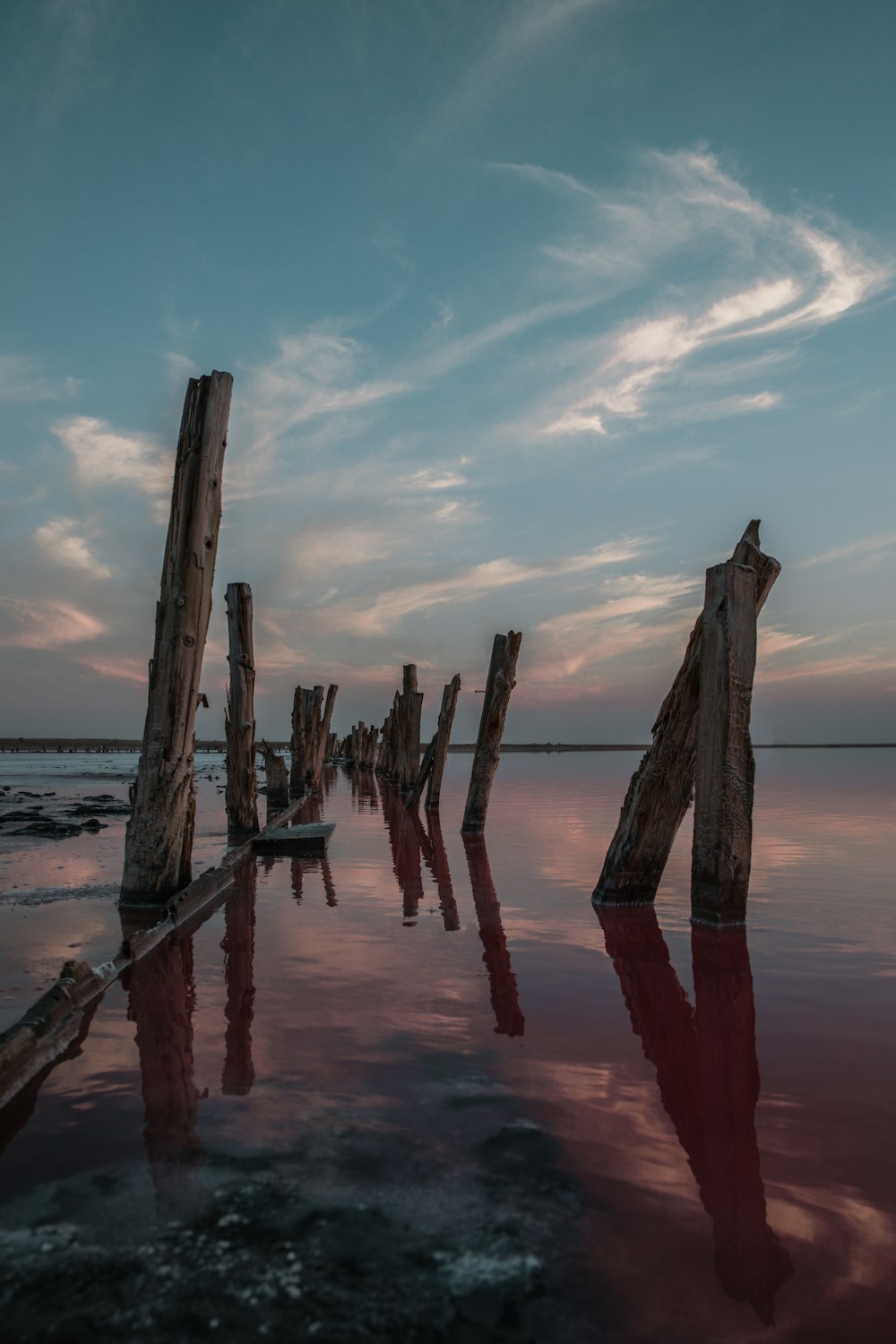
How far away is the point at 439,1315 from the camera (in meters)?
1.65

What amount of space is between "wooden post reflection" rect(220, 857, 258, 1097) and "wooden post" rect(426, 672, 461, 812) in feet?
29.4

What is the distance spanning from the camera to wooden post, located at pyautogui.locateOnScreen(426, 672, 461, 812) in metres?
16.1

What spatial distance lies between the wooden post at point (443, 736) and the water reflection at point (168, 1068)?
11183mm

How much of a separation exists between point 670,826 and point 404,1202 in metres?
4.77

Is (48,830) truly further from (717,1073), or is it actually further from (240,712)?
(717,1073)

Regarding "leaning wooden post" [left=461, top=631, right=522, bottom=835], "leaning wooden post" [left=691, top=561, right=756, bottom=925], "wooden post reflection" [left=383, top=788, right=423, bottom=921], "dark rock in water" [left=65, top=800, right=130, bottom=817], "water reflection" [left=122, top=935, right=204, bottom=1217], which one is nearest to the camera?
"water reflection" [left=122, top=935, right=204, bottom=1217]

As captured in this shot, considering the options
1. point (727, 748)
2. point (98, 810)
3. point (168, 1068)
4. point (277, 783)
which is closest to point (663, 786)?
point (727, 748)

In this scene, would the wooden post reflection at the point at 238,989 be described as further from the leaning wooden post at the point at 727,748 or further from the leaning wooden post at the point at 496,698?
the leaning wooden post at the point at 496,698

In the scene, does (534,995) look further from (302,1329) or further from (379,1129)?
(302,1329)

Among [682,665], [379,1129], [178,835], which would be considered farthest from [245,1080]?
[682,665]

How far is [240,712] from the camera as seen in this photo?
36.7 ft

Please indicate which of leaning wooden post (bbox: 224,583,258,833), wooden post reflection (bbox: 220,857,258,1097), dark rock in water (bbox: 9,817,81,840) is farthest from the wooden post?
wooden post reflection (bbox: 220,857,258,1097)

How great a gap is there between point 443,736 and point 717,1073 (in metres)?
13.1

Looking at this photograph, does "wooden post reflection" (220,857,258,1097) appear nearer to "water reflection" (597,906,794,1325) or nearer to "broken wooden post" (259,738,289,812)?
"water reflection" (597,906,794,1325)
